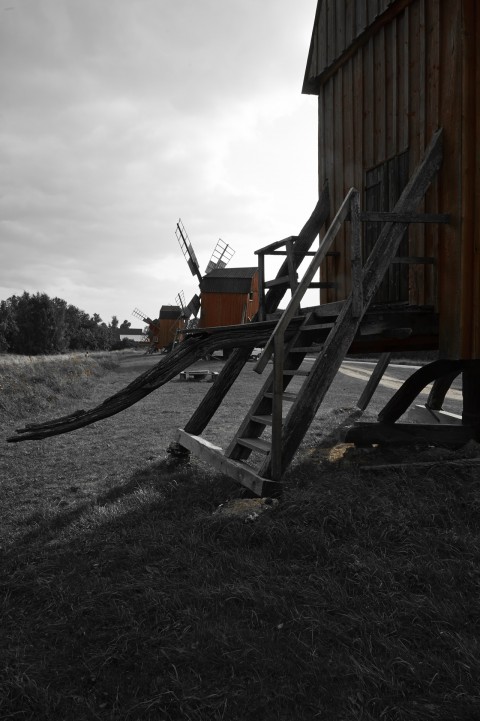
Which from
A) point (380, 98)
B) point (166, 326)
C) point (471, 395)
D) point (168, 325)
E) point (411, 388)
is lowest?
point (471, 395)

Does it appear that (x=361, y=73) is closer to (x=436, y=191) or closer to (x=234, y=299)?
(x=436, y=191)

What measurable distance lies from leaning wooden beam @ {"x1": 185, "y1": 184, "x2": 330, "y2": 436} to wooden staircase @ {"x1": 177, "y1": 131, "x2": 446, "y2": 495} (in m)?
0.75

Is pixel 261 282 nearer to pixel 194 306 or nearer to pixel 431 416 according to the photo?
pixel 431 416

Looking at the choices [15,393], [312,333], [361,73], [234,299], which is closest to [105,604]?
[312,333]

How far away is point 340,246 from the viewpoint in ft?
30.2

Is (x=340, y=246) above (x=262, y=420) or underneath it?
above

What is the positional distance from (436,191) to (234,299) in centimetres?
3418

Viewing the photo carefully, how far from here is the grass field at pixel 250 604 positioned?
2.92 meters

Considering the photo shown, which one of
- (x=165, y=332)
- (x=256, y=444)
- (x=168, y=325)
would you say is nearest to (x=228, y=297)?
(x=165, y=332)

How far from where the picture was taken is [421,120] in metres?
7.43

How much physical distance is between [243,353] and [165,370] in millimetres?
1914

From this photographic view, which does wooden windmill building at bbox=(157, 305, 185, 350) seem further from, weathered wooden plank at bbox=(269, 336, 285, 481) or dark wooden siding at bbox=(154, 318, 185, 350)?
weathered wooden plank at bbox=(269, 336, 285, 481)

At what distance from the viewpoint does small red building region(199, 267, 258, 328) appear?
134 ft

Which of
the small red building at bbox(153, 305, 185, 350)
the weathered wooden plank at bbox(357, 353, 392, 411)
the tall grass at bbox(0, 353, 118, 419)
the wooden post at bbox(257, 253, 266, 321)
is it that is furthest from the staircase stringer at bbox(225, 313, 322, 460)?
the small red building at bbox(153, 305, 185, 350)
